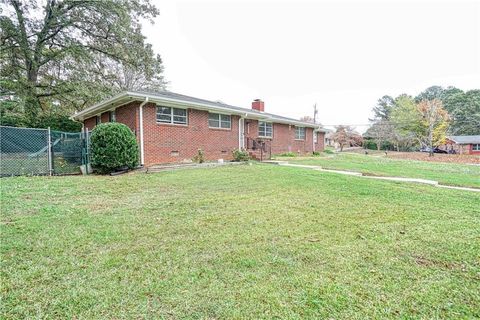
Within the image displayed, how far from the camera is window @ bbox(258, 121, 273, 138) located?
679 inches

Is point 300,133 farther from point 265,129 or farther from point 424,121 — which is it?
point 424,121

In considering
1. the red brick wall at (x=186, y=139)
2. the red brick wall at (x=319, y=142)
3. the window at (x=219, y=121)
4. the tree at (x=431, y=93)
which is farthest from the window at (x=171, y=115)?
the tree at (x=431, y=93)

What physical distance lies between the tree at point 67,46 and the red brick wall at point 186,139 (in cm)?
911

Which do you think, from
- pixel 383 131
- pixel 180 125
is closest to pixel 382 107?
pixel 383 131

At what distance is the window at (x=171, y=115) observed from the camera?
437 inches

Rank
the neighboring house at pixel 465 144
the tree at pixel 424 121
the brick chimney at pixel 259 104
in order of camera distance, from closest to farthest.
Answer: the brick chimney at pixel 259 104
the tree at pixel 424 121
the neighboring house at pixel 465 144

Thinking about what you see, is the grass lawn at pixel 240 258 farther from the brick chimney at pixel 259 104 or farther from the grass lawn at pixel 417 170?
the brick chimney at pixel 259 104

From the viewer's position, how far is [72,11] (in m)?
15.8

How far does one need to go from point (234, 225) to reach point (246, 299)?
1.72m

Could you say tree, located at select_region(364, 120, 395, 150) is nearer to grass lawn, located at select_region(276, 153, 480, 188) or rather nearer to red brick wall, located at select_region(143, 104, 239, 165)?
grass lawn, located at select_region(276, 153, 480, 188)

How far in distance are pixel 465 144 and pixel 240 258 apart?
5416 centimetres

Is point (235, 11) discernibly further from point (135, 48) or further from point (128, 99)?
point (135, 48)

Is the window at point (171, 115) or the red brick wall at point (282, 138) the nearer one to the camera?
the window at point (171, 115)

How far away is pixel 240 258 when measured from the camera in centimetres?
263
